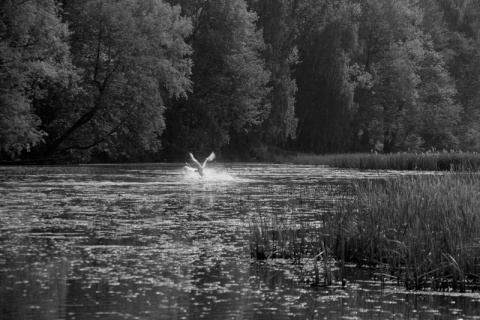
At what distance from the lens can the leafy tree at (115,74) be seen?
50.5m

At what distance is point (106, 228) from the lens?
17375 millimetres

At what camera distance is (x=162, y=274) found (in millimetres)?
12312

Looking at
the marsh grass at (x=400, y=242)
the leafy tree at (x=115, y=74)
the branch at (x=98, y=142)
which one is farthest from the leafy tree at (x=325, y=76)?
the marsh grass at (x=400, y=242)

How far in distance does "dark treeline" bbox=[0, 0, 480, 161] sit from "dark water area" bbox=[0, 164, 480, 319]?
20627mm

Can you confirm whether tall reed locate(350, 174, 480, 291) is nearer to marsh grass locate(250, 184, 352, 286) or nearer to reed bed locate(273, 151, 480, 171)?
marsh grass locate(250, 184, 352, 286)

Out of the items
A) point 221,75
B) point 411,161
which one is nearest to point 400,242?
point 411,161

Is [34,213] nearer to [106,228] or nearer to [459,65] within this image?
[106,228]

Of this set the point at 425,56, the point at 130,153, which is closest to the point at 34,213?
the point at 130,153

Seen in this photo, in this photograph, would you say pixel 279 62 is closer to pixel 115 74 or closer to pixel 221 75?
pixel 221 75

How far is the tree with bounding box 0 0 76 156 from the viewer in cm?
3919

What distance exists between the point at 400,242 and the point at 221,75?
180 ft

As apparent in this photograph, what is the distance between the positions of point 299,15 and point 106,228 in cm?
5576

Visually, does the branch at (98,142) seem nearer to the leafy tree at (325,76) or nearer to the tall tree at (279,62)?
the tall tree at (279,62)

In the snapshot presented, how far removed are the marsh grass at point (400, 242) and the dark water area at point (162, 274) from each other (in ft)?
1.01
